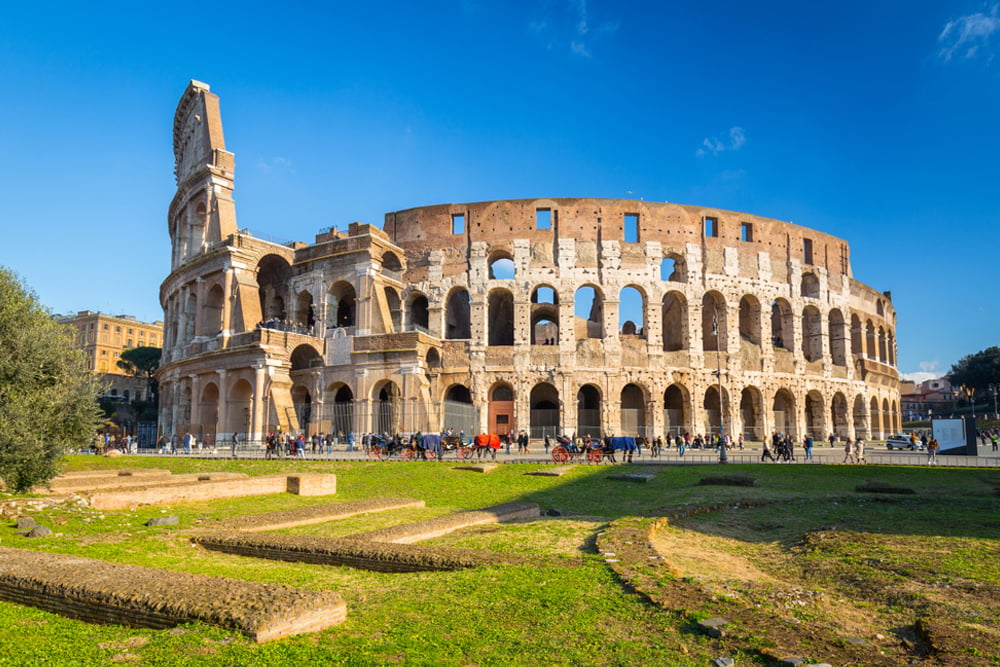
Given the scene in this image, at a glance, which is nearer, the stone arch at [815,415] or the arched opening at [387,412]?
the arched opening at [387,412]

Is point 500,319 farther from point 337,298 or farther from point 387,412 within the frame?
point 387,412

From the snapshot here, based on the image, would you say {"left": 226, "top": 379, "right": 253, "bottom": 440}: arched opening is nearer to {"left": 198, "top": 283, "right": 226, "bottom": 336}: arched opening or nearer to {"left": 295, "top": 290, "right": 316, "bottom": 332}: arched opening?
{"left": 198, "top": 283, "right": 226, "bottom": 336}: arched opening

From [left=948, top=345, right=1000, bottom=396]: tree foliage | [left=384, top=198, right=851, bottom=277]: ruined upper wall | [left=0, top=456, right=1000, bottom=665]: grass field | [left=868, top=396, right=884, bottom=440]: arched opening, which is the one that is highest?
[left=384, top=198, right=851, bottom=277]: ruined upper wall

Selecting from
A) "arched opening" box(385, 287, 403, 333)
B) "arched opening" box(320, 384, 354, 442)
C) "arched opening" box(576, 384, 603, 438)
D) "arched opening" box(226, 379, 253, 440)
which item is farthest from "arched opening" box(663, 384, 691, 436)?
"arched opening" box(226, 379, 253, 440)

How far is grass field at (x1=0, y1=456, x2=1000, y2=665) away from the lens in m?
4.34

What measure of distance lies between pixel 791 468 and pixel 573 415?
15332 millimetres

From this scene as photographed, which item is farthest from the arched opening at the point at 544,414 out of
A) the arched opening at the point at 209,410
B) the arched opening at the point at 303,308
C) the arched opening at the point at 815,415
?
the arched opening at the point at 209,410

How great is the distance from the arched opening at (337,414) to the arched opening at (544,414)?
9620 millimetres

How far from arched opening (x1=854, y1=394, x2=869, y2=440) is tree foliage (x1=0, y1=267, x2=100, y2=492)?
4373 centimetres

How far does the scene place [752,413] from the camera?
3916cm

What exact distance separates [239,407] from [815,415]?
110 feet

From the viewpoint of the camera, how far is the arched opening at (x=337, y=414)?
111 ft

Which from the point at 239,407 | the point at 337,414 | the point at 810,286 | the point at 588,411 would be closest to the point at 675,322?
the point at 588,411

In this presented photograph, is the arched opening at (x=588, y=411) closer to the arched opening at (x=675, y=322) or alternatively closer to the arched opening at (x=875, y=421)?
the arched opening at (x=675, y=322)
